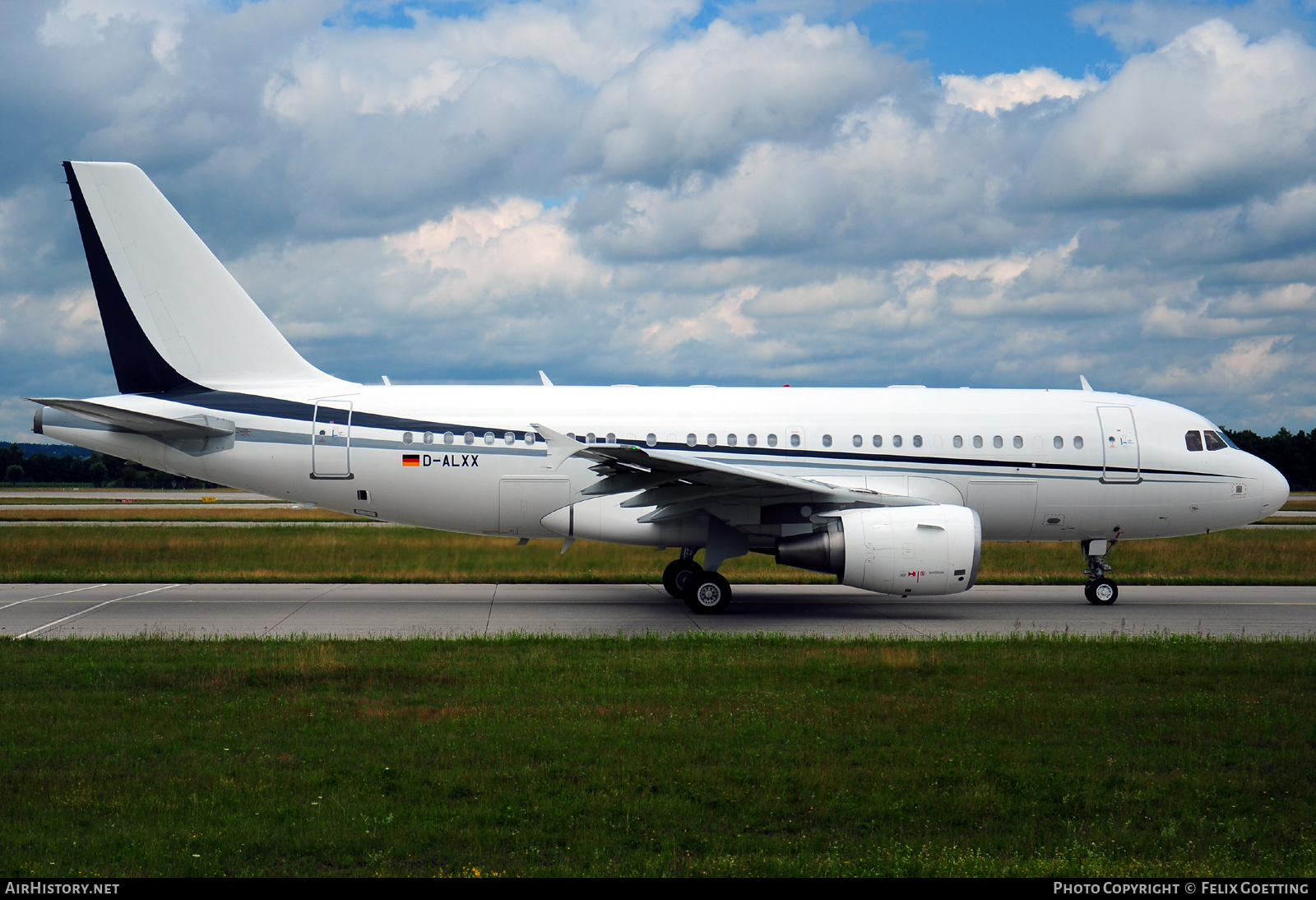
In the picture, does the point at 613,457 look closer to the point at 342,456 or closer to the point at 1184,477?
the point at 342,456

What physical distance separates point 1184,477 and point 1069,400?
7.77 feet

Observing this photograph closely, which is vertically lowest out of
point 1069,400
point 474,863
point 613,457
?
point 474,863

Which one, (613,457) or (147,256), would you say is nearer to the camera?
(613,457)

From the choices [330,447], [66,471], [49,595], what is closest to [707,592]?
[330,447]

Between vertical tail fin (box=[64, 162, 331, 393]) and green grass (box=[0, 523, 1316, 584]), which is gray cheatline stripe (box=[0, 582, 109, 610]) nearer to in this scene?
green grass (box=[0, 523, 1316, 584])

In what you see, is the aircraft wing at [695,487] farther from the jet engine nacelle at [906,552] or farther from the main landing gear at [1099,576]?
the main landing gear at [1099,576]

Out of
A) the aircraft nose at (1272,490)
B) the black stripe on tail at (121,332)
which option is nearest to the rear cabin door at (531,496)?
the black stripe on tail at (121,332)

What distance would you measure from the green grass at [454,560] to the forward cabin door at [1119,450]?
5.09 m

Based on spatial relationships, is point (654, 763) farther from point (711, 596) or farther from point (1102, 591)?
point (1102, 591)

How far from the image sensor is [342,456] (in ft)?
57.3

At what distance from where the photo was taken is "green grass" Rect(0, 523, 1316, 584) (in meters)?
22.8

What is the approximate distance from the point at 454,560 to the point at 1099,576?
1401cm

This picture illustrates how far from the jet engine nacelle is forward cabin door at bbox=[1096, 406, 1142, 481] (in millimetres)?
3915
